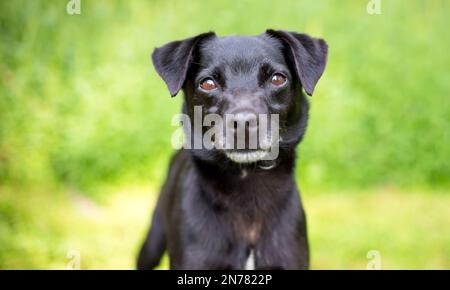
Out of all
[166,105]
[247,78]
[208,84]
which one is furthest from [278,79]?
[166,105]

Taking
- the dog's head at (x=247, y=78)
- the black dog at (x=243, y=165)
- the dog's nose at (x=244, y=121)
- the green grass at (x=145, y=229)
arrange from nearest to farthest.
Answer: the dog's nose at (x=244, y=121)
the dog's head at (x=247, y=78)
the black dog at (x=243, y=165)
the green grass at (x=145, y=229)

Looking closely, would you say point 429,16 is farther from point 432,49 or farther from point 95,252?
point 95,252

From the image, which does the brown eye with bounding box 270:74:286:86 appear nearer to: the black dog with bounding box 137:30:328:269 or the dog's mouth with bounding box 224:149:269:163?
the black dog with bounding box 137:30:328:269

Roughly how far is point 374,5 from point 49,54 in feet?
12.0

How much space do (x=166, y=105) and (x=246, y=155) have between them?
3913 millimetres

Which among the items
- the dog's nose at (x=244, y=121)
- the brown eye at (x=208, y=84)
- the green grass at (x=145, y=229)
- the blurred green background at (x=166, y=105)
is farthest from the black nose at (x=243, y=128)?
the blurred green background at (x=166, y=105)

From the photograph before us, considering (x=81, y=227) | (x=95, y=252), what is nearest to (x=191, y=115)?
(x=95, y=252)

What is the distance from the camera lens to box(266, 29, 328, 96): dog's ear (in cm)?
394

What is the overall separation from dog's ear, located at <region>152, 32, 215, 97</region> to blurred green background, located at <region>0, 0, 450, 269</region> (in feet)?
9.97

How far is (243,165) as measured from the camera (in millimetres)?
4039

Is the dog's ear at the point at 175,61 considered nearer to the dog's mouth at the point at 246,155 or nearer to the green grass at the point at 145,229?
the dog's mouth at the point at 246,155

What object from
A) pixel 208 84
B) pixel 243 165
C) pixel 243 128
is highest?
pixel 208 84

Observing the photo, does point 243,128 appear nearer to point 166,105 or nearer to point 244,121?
point 244,121

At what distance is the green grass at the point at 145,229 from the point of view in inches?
235
